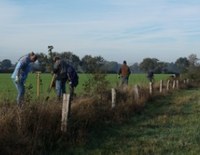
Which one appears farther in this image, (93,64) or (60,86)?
(93,64)

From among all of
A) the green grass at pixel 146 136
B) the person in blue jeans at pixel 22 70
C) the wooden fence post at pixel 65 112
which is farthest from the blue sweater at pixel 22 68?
the wooden fence post at pixel 65 112

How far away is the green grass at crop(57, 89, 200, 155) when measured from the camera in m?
10.9

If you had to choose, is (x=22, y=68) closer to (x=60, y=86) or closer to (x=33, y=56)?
(x=33, y=56)

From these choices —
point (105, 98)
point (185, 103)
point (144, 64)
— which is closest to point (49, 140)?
point (105, 98)

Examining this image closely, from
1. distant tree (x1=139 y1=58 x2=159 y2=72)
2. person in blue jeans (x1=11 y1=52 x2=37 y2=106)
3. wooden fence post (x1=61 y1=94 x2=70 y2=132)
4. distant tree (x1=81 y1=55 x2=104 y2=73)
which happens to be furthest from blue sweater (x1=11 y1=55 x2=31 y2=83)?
distant tree (x1=139 y1=58 x2=159 y2=72)

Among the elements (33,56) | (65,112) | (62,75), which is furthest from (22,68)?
(65,112)

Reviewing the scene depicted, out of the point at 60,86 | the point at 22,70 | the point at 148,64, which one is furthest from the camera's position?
the point at 148,64

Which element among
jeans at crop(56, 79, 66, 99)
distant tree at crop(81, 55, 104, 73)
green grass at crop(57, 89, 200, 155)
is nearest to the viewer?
green grass at crop(57, 89, 200, 155)

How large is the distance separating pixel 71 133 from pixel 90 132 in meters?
1.07

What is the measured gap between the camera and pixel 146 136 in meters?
12.8

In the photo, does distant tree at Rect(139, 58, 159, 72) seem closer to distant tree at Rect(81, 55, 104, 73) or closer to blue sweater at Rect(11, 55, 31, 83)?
distant tree at Rect(81, 55, 104, 73)

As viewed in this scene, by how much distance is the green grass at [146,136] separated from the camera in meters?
10.9

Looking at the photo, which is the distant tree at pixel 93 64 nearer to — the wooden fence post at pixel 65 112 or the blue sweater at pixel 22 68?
the blue sweater at pixel 22 68

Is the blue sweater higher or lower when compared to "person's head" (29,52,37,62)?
lower
